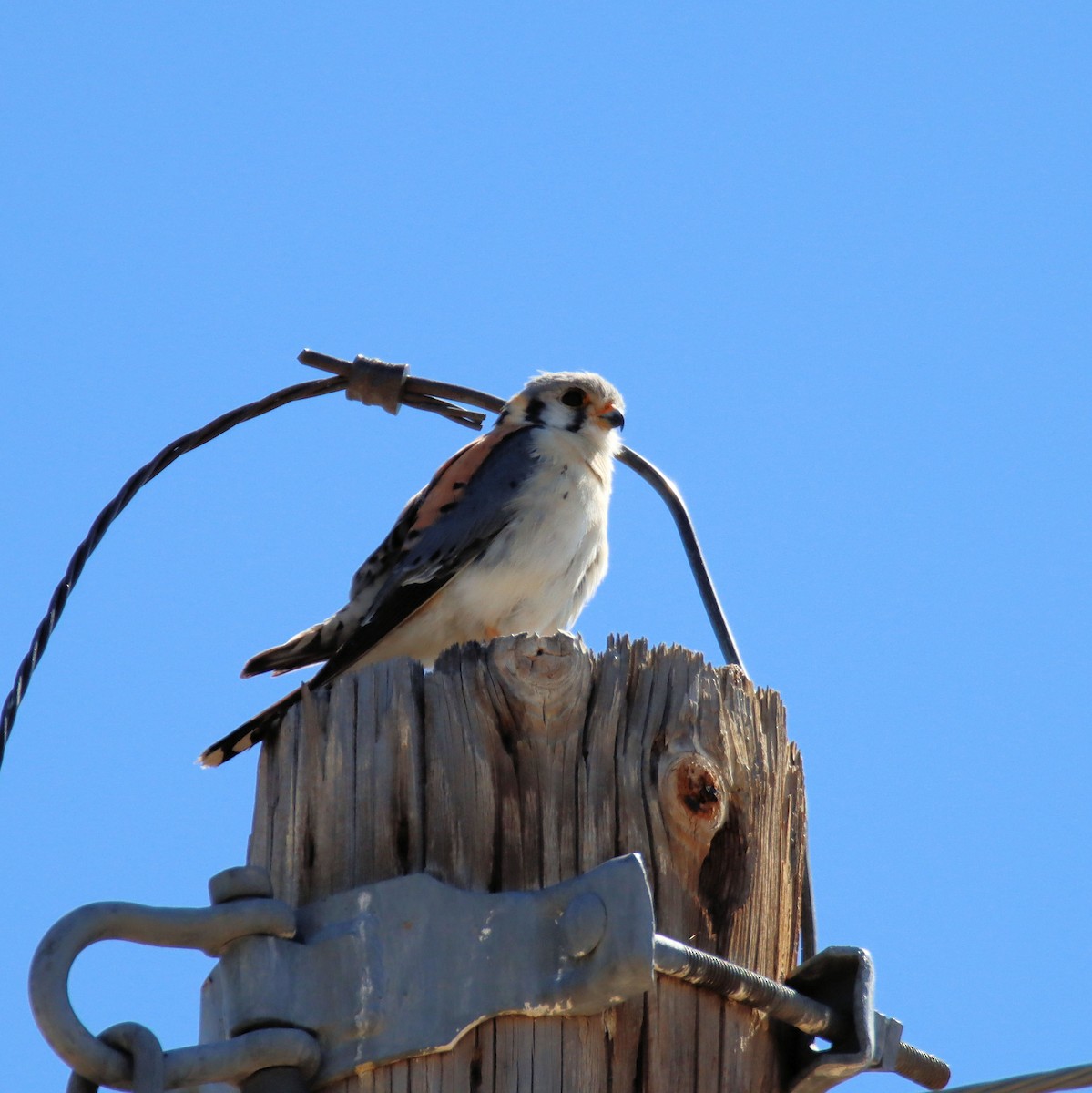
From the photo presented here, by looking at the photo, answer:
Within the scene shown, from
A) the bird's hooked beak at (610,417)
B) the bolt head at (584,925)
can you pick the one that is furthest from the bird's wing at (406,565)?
the bolt head at (584,925)

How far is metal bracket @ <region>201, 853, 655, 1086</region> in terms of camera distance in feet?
7.94

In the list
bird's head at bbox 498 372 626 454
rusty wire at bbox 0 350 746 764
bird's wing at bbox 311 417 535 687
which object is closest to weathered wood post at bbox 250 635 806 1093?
rusty wire at bbox 0 350 746 764

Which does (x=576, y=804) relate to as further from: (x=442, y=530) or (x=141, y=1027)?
(x=442, y=530)

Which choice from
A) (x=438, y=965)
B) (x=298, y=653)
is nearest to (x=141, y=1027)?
(x=438, y=965)

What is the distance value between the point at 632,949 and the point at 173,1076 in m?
0.69

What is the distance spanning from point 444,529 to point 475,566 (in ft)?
0.68

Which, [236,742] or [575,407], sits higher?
[575,407]

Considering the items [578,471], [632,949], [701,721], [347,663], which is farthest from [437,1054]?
[578,471]

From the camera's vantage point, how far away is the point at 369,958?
2.47 m

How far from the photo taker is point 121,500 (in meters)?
4.03

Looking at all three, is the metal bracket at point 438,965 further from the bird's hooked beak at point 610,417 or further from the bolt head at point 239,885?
the bird's hooked beak at point 610,417

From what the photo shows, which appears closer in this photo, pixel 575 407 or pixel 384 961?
pixel 384 961

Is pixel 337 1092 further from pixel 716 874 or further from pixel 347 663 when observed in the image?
pixel 347 663

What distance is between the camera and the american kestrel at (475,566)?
5691 mm
